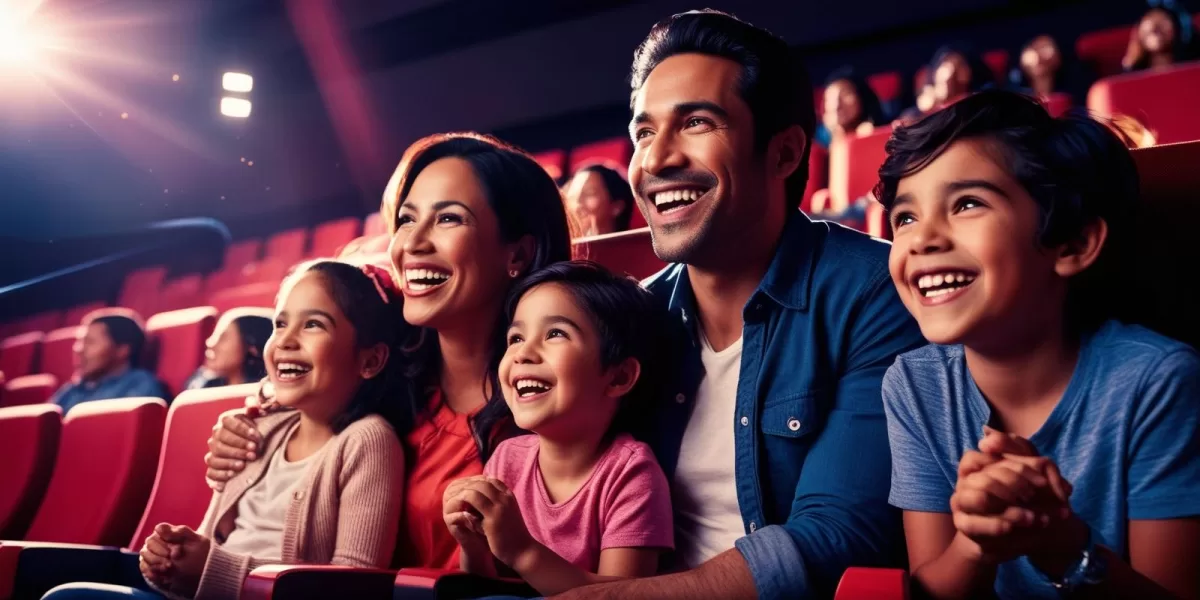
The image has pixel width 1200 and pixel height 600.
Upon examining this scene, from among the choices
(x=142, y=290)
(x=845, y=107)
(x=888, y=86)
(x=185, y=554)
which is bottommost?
(x=185, y=554)

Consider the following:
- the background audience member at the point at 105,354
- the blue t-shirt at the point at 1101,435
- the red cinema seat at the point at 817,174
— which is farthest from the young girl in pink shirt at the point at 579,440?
the background audience member at the point at 105,354

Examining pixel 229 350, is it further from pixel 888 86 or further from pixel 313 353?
pixel 888 86

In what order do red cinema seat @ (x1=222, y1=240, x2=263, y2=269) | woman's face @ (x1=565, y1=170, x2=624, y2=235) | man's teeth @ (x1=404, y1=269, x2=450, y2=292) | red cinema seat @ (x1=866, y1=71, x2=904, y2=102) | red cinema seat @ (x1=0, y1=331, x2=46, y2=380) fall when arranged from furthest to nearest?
red cinema seat @ (x1=222, y1=240, x2=263, y2=269), red cinema seat @ (x1=0, y1=331, x2=46, y2=380), red cinema seat @ (x1=866, y1=71, x2=904, y2=102), woman's face @ (x1=565, y1=170, x2=624, y2=235), man's teeth @ (x1=404, y1=269, x2=450, y2=292)

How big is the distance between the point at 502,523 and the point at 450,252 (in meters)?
0.16

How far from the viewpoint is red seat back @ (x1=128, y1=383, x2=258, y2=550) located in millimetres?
604

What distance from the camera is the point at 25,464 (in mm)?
706

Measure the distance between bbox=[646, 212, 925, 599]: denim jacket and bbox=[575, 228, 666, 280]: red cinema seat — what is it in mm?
102

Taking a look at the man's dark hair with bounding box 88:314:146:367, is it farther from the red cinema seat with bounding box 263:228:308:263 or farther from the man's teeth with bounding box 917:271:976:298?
the man's teeth with bounding box 917:271:976:298

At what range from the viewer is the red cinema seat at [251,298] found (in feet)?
4.30

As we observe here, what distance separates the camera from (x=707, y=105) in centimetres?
40

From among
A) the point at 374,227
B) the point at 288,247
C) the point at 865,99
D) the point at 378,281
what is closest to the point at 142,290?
the point at 288,247

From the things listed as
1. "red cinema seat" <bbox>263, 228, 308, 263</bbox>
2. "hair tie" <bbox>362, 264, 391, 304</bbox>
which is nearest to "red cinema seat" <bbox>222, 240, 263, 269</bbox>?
"red cinema seat" <bbox>263, 228, 308, 263</bbox>

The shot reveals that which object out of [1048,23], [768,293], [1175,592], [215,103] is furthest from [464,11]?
[1175,592]

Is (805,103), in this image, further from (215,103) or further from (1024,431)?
(215,103)
